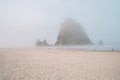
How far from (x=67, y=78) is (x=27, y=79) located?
3.19 feet

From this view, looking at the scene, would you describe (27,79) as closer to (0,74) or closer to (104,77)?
(0,74)

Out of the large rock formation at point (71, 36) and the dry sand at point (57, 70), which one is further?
the large rock formation at point (71, 36)

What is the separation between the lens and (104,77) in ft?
14.8

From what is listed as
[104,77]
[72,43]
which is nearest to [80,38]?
[72,43]

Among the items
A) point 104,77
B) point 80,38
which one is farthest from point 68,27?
point 104,77

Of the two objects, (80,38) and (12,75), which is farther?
(80,38)

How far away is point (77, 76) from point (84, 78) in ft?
0.77

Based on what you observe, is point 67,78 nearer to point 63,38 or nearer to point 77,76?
point 77,76

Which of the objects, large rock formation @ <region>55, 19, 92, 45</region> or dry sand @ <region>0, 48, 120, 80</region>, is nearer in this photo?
dry sand @ <region>0, 48, 120, 80</region>

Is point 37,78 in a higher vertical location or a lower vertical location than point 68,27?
lower

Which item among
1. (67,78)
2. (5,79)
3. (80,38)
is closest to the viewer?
(5,79)

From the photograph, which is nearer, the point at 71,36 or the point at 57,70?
the point at 57,70

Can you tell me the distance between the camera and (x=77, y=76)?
448 centimetres

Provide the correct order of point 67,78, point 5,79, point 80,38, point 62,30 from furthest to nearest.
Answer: point 80,38
point 62,30
point 67,78
point 5,79
